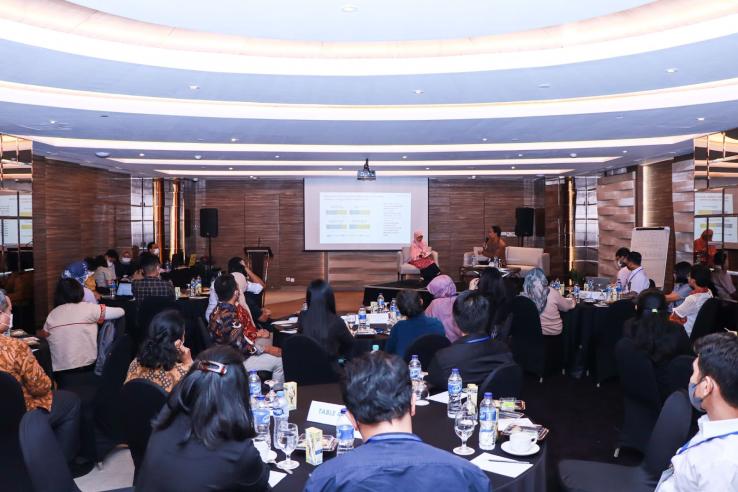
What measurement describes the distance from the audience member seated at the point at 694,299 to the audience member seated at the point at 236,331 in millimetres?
4030

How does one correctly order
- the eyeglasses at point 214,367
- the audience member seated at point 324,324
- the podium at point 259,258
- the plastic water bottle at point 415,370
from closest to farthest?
the eyeglasses at point 214,367, the plastic water bottle at point 415,370, the audience member seated at point 324,324, the podium at point 259,258

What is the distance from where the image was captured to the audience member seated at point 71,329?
545 cm

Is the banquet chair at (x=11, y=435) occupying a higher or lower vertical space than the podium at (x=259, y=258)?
lower

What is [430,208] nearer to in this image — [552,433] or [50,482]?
[552,433]

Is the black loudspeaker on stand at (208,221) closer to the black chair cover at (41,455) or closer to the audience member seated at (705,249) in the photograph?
the audience member seated at (705,249)

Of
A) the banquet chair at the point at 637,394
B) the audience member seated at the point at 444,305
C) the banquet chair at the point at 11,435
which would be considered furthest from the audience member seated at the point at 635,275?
the banquet chair at the point at 11,435

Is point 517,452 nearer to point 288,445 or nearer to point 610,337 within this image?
point 288,445

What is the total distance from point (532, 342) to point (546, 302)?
467 mm

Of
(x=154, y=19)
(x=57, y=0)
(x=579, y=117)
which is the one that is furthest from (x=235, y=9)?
(x=579, y=117)

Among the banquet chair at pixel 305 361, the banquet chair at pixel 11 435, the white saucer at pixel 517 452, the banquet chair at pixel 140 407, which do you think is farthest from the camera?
the banquet chair at pixel 305 361

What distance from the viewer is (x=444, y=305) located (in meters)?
6.10

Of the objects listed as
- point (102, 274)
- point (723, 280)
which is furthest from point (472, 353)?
point (102, 274)

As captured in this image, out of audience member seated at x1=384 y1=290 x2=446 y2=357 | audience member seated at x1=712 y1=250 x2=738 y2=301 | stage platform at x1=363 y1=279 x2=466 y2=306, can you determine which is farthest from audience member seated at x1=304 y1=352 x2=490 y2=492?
stage platform at x1=363 y1=279 x2=466 y2=306

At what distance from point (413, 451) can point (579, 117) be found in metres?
6.64
